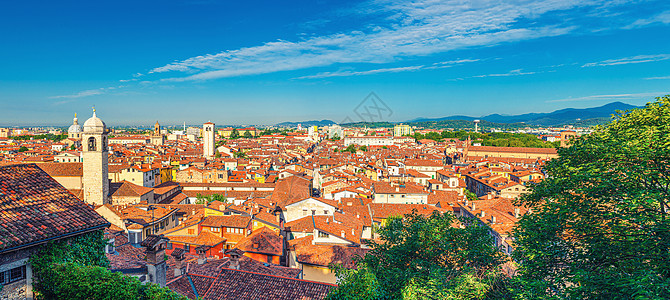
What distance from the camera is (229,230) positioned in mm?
29641

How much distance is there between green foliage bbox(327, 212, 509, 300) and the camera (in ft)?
33.3

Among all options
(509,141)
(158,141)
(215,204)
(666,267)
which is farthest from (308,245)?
(158,141)

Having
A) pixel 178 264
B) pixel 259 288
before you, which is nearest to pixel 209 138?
pixel 178 264

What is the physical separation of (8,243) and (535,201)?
1574cm

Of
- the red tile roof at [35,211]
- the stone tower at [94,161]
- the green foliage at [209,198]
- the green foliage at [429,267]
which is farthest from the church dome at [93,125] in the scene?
the green foliage at [429,267]

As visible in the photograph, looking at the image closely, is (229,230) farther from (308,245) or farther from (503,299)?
(503,299)

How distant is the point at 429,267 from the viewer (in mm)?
13055

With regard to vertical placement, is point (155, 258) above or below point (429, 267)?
above

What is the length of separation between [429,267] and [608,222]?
562 cm

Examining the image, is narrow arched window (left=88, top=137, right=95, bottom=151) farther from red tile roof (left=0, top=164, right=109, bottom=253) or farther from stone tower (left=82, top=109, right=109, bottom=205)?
red tile roof (left=0, top=164, right=109, bottom=253)

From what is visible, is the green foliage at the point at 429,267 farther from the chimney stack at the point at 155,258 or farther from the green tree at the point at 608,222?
the chimney stack at the point at 155,258

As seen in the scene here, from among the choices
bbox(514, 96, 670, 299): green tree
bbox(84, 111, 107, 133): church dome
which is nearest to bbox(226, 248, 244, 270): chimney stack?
bbox(514, 96, 670, 299): green tree

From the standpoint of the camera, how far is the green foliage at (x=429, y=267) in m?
10.2

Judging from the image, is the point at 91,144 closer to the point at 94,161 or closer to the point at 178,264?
the point at 94,161
